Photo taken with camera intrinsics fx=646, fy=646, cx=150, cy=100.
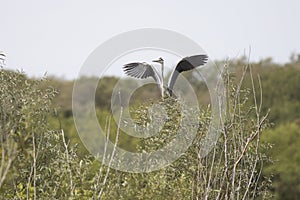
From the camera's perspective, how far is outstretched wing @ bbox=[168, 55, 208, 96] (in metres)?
7.28

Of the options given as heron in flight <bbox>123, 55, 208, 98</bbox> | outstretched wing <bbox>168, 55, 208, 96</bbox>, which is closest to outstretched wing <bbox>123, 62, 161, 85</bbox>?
heron in flight <bbox>123, 55, 208, 98</bbox>

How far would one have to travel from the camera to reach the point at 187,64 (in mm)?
7441

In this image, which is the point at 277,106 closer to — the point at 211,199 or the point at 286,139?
the point at 286,139

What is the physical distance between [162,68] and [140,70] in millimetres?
258

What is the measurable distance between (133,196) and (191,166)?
170 centimetres

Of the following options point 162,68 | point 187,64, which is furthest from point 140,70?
point 187,64

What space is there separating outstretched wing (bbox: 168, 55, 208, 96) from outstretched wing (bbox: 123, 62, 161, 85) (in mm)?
210

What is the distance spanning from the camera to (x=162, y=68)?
7535 mm

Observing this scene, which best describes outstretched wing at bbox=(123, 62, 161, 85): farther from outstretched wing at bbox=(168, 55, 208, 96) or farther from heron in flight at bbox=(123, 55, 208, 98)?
outstretched wing at bbox=(168, 55, 208, 96)

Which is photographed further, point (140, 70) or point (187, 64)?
point (140, 70)

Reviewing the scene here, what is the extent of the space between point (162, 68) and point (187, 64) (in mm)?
304

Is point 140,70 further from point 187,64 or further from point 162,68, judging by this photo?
point 187,64

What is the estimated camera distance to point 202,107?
25.0ft

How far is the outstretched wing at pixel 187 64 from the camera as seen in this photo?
23.9 feet
